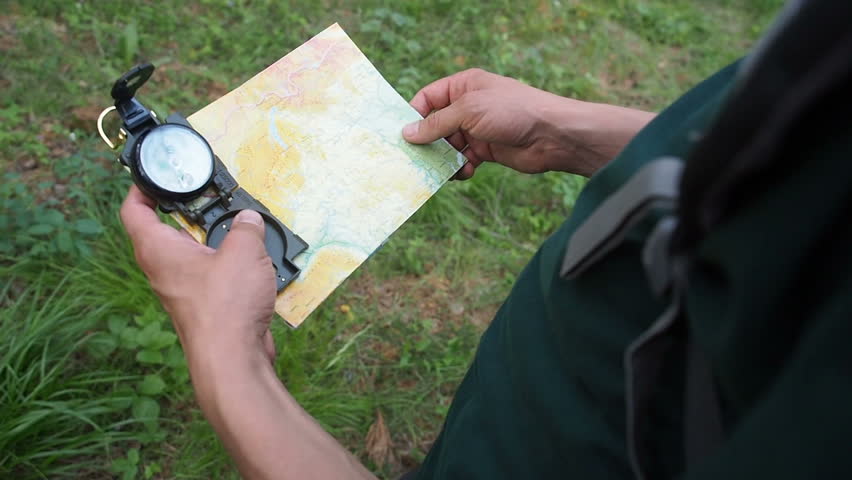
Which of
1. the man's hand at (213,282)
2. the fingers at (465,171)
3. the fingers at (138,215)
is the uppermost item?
the fingers at (138,215)

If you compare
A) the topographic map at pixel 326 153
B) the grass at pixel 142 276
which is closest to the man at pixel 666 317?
the topographic map at pixel 326 153

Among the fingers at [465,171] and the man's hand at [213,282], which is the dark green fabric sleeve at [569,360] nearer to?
the man's hand at [213,282]

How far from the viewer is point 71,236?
1.96 m

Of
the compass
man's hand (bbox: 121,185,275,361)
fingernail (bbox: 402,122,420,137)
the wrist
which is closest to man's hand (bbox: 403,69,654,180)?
Answer: fingernail (bbox: 402,122,420,137)

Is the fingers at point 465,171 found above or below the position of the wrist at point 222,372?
below

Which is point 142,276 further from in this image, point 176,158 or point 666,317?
point 666,317

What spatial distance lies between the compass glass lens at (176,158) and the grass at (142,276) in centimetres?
76

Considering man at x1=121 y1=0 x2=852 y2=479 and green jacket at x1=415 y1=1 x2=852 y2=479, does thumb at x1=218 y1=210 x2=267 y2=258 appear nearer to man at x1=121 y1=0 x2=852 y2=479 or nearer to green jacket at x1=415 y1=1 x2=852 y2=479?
man at x1=121 y1=0 x2=852 y2=479

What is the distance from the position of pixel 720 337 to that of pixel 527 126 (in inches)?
39.5

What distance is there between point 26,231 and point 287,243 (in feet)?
3.65

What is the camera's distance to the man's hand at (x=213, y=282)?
3.25ft

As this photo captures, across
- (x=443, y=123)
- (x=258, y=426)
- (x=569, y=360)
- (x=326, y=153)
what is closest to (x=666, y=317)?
(x=569, y=360)

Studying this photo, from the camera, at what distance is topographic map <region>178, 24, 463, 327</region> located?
4.66 feet

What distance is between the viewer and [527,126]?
1.45 metres
